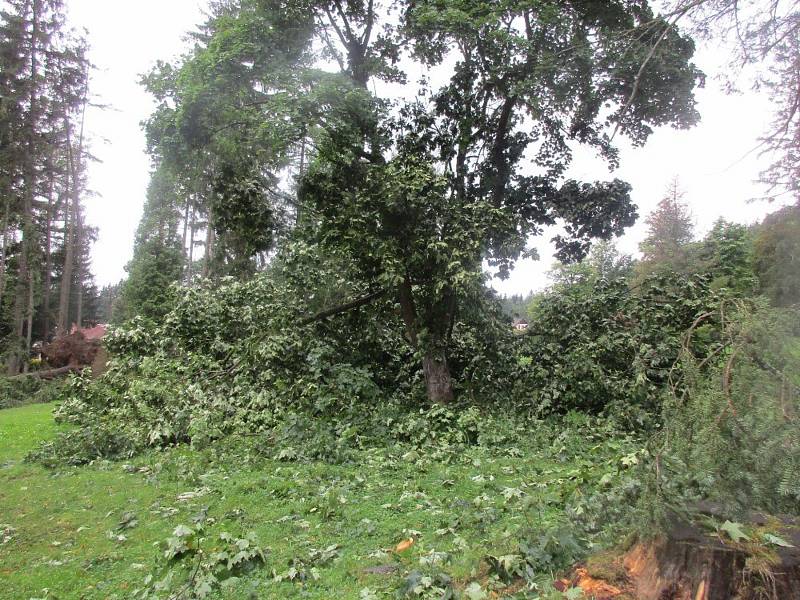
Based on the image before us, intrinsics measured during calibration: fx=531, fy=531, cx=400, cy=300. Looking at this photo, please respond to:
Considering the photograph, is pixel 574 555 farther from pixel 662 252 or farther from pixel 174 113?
pixel 662 252

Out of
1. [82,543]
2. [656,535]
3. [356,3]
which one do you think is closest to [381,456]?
[82,543]

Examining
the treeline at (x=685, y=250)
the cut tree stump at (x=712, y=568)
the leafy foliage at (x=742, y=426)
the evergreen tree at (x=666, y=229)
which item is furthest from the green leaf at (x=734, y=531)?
the evergreen tree at (x=666, y=229)

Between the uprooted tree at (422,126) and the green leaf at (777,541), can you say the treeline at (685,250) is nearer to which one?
the uprooted tree at (422,126)

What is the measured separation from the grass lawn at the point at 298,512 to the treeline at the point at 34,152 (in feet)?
59.5

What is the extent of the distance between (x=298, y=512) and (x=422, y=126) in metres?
7.58

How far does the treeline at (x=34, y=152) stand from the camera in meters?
21.1

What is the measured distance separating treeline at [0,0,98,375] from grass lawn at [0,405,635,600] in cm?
1814

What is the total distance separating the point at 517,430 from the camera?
8.25 meters

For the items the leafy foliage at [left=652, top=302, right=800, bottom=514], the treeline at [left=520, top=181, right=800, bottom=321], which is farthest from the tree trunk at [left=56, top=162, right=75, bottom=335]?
the leafy foliage at [left=652, top=302, right=800, bottom=514]

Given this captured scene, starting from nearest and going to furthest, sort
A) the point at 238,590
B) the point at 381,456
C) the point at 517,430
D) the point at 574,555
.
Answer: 1. the point at 574,555
2. the point at 238,590
3. the point at 381,456
4. the point at 517,430

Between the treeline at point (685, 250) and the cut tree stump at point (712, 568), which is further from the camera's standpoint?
the treeline at point (685, 250)

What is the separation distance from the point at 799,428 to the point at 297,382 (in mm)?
7754

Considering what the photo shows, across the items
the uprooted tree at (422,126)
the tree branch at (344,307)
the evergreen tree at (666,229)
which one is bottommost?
the tree branch at (344,307)

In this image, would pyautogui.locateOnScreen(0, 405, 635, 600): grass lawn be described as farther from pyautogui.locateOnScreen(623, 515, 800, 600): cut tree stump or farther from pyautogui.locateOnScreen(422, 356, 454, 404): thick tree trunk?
pyautogui.locateOnScreen(422, 356, 454, 404): thick tree trunk
